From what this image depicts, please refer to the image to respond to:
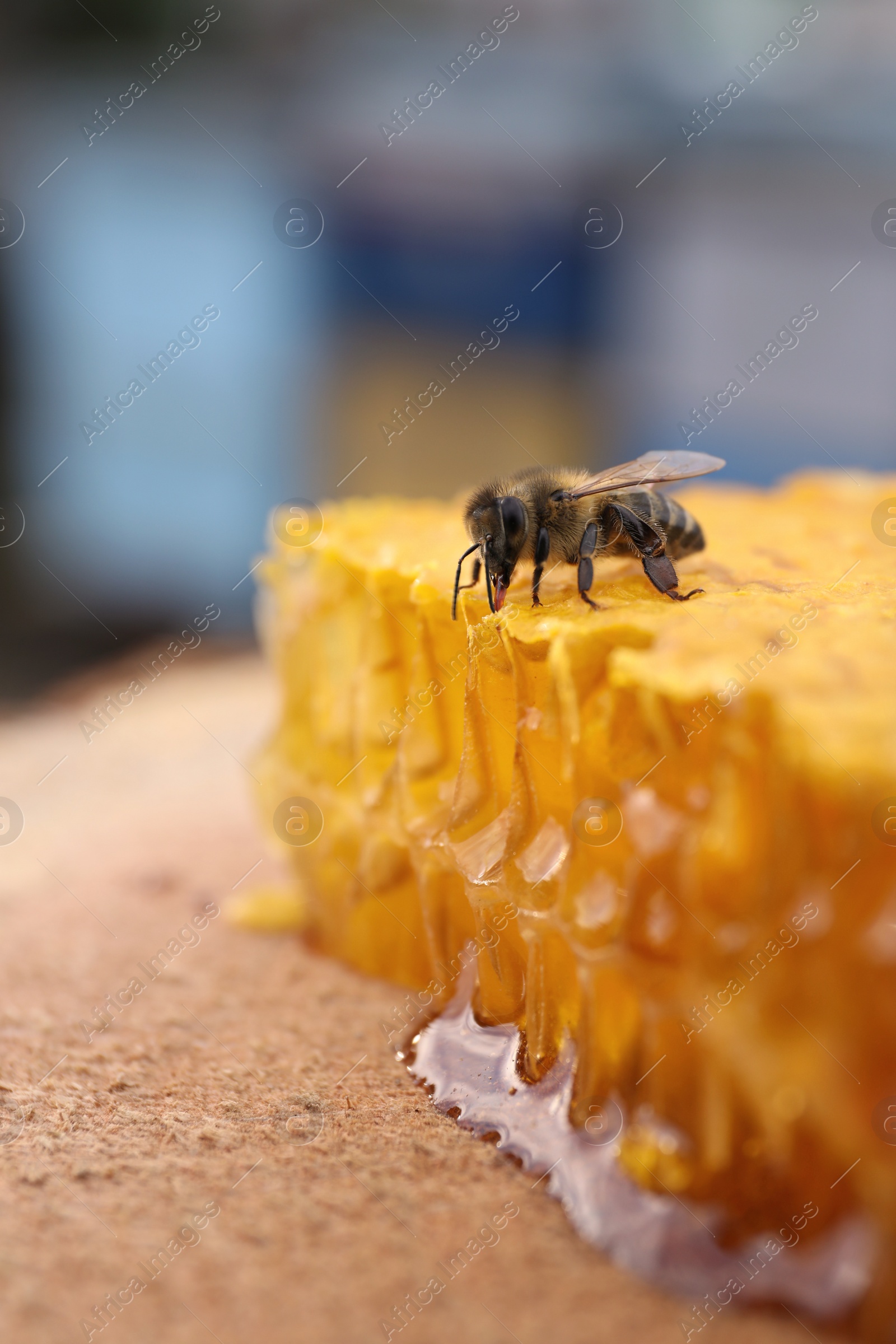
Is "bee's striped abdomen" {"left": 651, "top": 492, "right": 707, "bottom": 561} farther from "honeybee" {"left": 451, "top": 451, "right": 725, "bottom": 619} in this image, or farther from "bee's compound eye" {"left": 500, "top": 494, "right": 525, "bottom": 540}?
"bee's compound eye" {"left": 500, "top": 494, "right": 525, "bottom": 540}

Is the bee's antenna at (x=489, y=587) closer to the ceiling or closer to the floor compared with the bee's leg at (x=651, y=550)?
closer to the ceiling

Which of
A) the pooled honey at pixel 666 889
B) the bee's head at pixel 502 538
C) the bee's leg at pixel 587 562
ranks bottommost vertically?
the pooled honey at pixel 666 889

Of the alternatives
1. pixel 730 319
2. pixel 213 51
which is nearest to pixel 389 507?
pixel 730 319

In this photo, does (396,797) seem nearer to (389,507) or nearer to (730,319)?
→ (389,507)

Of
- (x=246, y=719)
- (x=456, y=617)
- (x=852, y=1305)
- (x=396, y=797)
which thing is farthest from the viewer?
(x=246, y=719)

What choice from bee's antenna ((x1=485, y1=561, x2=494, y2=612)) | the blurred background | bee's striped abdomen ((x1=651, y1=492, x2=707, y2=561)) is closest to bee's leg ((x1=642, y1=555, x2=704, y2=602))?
bee's striped abdomen ((x1=651, y1=492, x2=707, y2=561))

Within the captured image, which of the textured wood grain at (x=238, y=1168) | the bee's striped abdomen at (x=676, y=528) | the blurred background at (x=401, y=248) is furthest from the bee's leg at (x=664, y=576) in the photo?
the blurred background at (x=401, y=248)

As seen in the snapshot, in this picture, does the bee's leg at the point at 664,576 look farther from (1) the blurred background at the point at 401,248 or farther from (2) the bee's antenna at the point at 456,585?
(1) the blurred background at the point at 401,248
